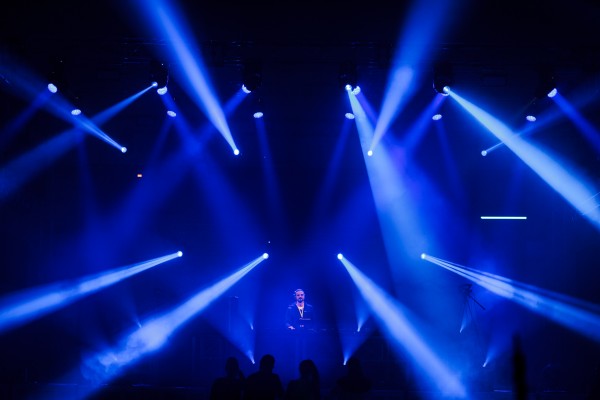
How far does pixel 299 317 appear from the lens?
8945 millimetres

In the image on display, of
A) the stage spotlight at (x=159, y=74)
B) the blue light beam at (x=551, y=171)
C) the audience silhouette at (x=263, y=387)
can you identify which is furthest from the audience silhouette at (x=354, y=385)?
the blue light beam at (x=551, y=171)

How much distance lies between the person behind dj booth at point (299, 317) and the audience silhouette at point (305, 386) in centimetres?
276

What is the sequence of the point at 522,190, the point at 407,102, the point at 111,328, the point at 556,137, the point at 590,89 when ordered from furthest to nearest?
the point at 522,190 → the point at 111,328 → the point at 556,137 → the point at 407,102 → the point at 590,89

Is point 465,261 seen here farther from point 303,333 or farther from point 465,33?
point 465,33

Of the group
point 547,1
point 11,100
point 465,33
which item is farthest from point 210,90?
point 547,1

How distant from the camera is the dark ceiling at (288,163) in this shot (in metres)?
6.50

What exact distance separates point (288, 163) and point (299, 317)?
3.30 meters

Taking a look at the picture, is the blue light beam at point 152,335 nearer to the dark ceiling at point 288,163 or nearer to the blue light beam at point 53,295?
the dark ceiling at point 288,163

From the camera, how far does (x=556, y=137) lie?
9.10 m

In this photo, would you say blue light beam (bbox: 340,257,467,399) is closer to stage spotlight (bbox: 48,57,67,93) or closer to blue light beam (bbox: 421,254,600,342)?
blue light beam (bbox: 421,254,600,342)

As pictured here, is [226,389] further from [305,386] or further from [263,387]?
[305,386]

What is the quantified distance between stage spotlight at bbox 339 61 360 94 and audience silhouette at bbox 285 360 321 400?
3776mm

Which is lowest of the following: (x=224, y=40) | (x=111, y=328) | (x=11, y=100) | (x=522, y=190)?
(x=111, y=328)

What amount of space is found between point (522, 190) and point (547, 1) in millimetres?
5601
